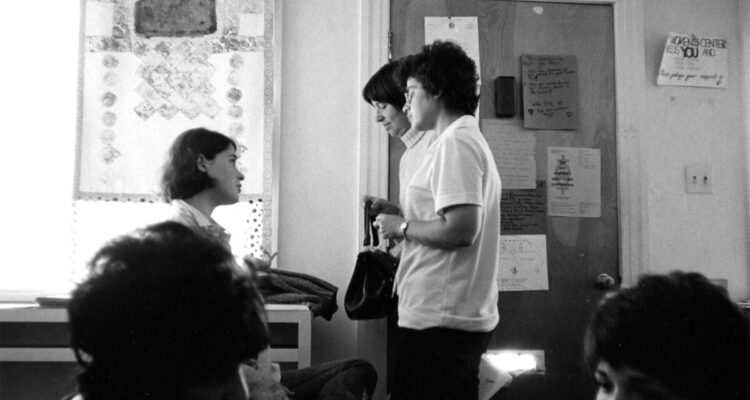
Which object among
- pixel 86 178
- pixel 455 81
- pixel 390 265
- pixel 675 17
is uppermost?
pixel 675 17

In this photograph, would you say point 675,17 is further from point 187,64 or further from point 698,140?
point 187,64

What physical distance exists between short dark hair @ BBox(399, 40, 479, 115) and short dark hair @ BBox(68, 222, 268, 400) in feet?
3.83

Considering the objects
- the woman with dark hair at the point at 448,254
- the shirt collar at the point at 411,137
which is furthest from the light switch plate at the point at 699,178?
the woman with dark hair at the point at 448,254

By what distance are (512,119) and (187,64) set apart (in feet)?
4.41

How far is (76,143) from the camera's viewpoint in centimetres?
260

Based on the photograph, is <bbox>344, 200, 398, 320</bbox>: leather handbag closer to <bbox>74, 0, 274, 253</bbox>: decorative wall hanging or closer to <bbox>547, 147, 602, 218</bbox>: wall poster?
<bbox>74, 0, 274, 253</bbox>: decorative wall hanging

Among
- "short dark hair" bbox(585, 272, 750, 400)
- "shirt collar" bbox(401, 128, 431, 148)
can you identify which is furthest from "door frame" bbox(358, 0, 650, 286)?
"short dark hair" bbox(585, 272, 750, 400)

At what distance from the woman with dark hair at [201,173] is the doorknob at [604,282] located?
64.0 inches

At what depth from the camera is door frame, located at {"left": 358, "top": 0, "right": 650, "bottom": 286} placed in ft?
8.77

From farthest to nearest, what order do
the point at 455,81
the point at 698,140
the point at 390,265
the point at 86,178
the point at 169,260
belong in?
the point at 698,140
the point at 86,178
the point at 390,265
the point at 455,81
the point at 169,260

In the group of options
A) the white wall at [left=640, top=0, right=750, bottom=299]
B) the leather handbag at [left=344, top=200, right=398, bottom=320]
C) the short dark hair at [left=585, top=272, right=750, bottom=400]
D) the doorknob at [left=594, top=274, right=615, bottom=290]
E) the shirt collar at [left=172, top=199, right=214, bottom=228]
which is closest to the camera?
the short dark hair at [left=585, top=272, right=750, bottom=400]

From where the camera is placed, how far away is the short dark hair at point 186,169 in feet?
5.66

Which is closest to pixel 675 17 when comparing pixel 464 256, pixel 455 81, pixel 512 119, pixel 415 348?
pixel 512 119

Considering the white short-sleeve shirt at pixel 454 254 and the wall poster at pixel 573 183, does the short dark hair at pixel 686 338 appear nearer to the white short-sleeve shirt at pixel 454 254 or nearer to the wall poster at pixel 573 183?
the white short-sleeve shirt at pixel 454 254
